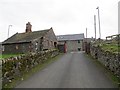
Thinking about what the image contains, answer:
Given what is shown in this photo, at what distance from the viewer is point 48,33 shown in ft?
159

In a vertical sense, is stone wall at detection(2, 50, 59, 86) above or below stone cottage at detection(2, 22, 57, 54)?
below

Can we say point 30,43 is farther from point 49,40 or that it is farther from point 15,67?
point 15,67

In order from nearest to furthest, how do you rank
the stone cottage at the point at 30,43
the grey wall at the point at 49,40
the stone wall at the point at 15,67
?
the stone wall at the point at 15,67 < the stone cottage at the point at 30,43 < the grey wall at the point at 49,40

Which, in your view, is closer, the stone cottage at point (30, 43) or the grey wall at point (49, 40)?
the stone cottage at point (30, 43)

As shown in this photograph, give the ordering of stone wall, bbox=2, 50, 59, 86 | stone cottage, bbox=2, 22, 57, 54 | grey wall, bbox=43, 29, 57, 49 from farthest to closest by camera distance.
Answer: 1. grey wall, bbox=43, 29, 57, 49
2. stone cottage, bbox=2, 22, 57, 54
3. stone wall, bbox=2, 50, 59, 86

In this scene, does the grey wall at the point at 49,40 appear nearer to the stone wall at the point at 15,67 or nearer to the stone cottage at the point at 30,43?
the stone cottage at the point at 30,43

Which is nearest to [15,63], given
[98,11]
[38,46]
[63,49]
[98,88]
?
[98,88]

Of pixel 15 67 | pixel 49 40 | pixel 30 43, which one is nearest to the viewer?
pixel 15 67

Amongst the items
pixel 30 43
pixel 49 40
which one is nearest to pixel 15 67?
pixel 30 43

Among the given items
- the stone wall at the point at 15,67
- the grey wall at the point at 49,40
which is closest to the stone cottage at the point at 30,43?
the grey wall at the point at 49,40

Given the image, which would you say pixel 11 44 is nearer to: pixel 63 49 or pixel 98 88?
pixel 63 49

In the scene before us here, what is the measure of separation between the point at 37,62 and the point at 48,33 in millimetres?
24366

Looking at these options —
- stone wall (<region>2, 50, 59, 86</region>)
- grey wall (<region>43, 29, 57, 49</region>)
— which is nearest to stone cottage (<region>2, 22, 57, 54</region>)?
grey wall (<region>43, 29, 57, 49</region>)

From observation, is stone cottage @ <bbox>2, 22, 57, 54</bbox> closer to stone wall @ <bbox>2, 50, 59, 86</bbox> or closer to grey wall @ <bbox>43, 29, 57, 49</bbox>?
grey wall @ <bbox>43, 29, 57, 49</bbox>
